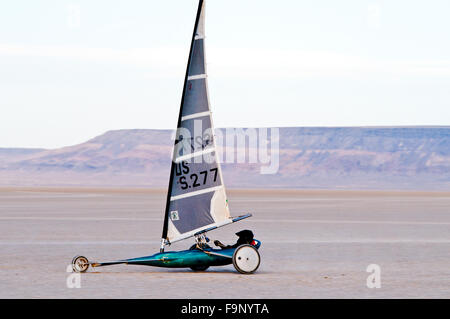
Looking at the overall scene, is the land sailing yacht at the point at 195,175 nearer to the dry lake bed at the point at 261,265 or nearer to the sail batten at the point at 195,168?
the sail batten at the point at 195,168

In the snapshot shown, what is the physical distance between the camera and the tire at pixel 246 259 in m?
17.8

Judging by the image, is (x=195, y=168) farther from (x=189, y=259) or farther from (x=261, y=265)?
(x=261, y=265)

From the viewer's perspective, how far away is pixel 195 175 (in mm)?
18656

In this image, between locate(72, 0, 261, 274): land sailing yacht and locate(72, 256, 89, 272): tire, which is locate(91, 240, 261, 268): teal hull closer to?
locate(72, 0, 261, 274): land sailing yacht

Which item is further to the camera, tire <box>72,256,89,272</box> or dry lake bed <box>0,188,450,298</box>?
tire <box>72,256,89,272</box>

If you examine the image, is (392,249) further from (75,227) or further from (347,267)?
(75,227)

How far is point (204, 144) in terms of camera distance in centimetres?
1844

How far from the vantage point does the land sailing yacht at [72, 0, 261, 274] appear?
18.4m

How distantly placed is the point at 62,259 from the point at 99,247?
142 inches

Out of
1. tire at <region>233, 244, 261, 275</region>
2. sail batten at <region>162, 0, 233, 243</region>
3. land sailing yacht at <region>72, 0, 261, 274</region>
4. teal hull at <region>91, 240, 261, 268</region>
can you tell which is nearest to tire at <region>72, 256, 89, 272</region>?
land sailing yacht at <region>72, 0, 261, 274</region>

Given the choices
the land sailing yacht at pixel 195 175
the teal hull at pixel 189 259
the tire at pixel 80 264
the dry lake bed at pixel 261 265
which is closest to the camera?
the dry lake bed at pixel 261 265

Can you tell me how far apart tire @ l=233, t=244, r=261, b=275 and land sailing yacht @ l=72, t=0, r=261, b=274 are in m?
0.37

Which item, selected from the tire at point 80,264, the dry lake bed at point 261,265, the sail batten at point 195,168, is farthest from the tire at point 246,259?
the tire at point 80,264
